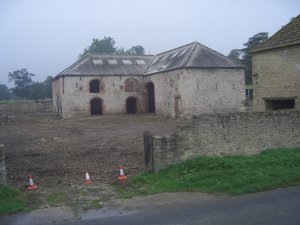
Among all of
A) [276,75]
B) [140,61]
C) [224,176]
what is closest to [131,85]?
[140,61]

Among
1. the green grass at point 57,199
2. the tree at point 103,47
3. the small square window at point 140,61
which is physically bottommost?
the green grass at point 57,199

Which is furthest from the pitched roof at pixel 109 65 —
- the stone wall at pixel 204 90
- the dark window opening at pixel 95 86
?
the stone wall at pixel 204 90

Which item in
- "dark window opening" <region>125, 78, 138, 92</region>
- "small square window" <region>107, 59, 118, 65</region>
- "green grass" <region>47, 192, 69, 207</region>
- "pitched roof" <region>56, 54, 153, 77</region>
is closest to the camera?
"green grass" <region>47, 192, 69, 207</region>

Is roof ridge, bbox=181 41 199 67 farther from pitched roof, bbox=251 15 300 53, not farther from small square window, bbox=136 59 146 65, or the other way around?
pitched roof, bbox=251 15 300 53

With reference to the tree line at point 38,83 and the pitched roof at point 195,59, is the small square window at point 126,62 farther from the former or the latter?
the tree line at point 38,83

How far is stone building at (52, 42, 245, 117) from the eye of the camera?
96.0ft

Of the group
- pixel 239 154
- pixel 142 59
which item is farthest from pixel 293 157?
pixel 142 59

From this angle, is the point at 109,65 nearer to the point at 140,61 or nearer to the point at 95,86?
the point at 95,86

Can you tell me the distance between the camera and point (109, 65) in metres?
37.2

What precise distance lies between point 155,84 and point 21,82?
4915 centimetres

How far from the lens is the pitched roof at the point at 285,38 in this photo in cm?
1504

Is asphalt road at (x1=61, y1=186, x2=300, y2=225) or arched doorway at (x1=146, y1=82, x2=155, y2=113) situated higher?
→ arched doorway at (x1=146, y1=82, x2=155, y2=113)

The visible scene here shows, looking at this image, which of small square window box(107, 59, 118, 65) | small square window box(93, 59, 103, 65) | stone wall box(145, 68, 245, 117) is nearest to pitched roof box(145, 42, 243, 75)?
stone wall box(145, 68, 245, 117)

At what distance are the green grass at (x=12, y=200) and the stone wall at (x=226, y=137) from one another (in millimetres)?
3848
